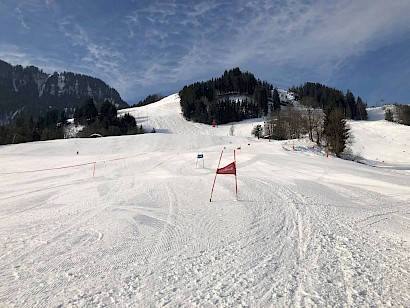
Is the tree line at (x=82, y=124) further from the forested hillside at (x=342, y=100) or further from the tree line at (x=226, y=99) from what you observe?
the forested hillside at (x=342, y=100)

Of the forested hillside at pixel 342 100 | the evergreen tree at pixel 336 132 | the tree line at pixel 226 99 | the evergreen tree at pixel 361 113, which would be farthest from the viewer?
the evergreen tree at pixel 361 113

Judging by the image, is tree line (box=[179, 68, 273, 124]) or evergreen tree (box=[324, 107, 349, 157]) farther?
tree line (box=[179, 68, 273, 124])

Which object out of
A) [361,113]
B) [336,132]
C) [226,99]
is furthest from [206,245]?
[361,113]

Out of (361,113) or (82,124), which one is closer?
(82,124)

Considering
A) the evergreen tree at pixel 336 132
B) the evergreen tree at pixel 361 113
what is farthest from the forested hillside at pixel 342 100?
the evergreen tree at pixel 336 132

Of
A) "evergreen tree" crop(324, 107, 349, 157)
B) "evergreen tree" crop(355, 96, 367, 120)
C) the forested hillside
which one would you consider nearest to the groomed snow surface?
"evergreen tree" crop(324, 107, 349, 157)

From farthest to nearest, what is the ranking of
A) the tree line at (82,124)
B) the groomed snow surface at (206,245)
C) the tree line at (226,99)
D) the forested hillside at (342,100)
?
the forested hillside at (342,100), the tree line at (226,99), the tree line at (82,124), the groomed snow surface at (206,245)

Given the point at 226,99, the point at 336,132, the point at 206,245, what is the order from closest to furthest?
the point at 206,245 < the point at 336,132 < the point at 226,99

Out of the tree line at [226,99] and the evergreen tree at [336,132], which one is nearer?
the evergreen tree at [336,132]

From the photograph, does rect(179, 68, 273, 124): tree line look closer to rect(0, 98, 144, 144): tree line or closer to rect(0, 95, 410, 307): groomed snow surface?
rect(0, 98, 144, 144): tree line

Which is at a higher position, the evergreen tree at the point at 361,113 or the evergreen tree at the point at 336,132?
the evergreen tree at the point at 361,113

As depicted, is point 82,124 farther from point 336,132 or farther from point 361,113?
point 361,113

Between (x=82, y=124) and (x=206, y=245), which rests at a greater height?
(x=82, y=124)

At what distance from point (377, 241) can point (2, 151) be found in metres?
53.2
